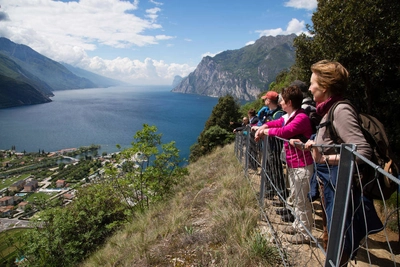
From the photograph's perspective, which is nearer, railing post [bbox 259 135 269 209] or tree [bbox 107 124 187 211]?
railing post [bbox 259 135 269 209]

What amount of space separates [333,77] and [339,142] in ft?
1.82

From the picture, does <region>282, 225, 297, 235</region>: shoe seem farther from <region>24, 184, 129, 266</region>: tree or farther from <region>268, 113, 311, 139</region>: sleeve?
<region>24, 184, 129, 266</region>: tree

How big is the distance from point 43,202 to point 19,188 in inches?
1892

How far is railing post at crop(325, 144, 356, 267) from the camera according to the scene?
130cm

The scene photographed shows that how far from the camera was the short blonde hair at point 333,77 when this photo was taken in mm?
1999

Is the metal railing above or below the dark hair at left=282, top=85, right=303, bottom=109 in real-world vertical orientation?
below

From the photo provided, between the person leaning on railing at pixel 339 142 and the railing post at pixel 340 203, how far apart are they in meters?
0.14

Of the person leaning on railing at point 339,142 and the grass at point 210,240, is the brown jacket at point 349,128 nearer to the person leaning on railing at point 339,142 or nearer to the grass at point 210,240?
the person leaning on railing at point 339,142

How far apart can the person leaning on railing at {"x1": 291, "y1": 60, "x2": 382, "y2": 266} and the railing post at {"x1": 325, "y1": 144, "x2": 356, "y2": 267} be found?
142mm

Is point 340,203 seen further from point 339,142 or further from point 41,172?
point 41,172

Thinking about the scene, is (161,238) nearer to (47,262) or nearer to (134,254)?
(134,254)

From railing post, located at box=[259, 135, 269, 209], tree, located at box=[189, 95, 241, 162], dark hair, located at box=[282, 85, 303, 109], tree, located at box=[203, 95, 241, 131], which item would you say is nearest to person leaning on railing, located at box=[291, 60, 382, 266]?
dark hair, located at box=[282, 85, 303, 109]

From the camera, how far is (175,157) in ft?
31.7

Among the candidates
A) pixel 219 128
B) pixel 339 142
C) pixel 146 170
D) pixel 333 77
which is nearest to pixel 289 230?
pixel 339 142
